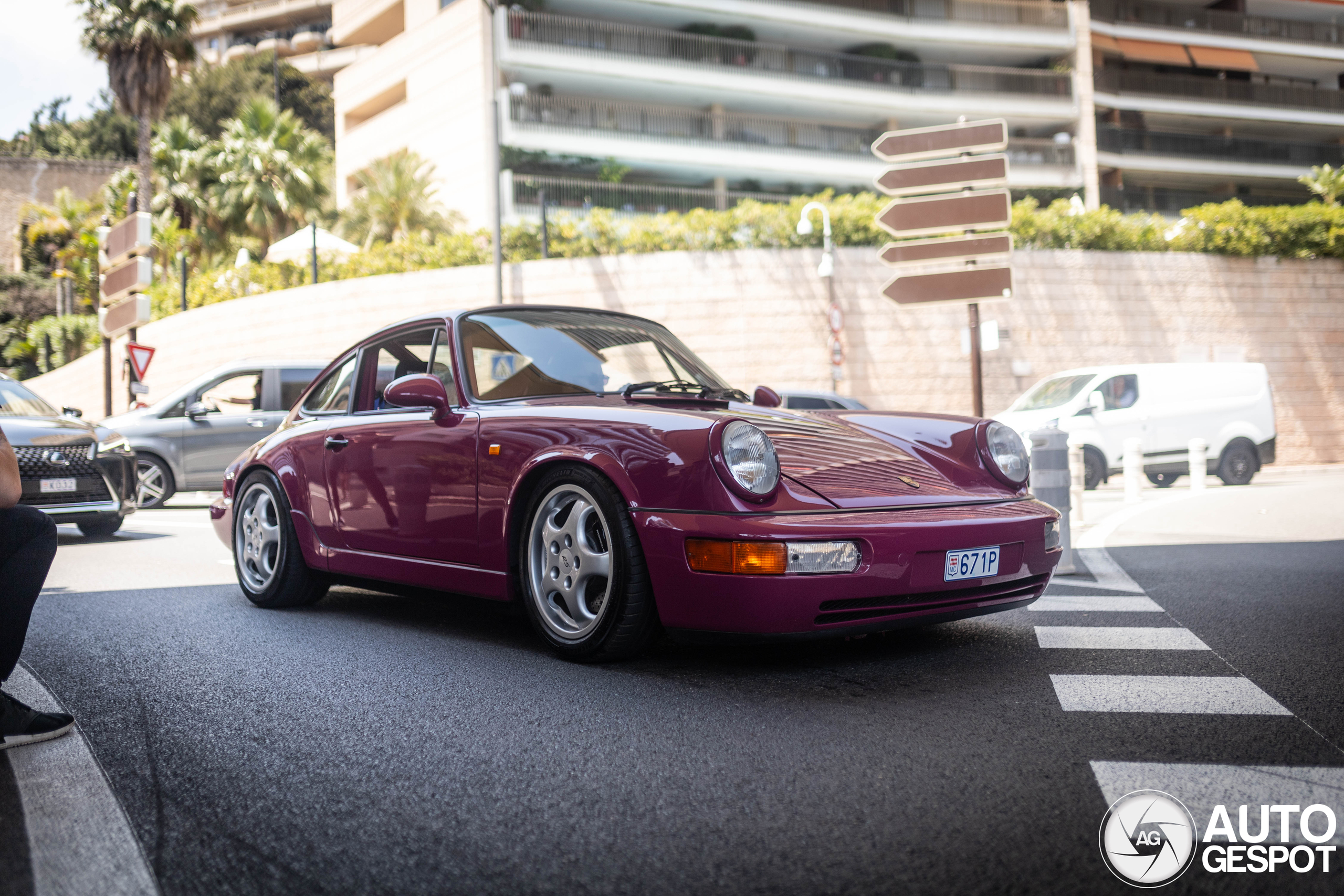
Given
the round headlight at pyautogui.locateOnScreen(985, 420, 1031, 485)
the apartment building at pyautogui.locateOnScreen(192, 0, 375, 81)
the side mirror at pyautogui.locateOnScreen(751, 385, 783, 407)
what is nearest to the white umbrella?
the side mirror at pyautogui.locateOnScreen(751, 385, 783, 407)

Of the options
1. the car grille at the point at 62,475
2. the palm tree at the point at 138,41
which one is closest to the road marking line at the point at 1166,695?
the car grille at the point at 62,475

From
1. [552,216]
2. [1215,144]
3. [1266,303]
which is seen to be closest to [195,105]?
[552,216]

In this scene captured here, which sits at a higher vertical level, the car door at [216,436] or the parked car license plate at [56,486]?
the car door at [216,436]

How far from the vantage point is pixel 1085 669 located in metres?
4.05

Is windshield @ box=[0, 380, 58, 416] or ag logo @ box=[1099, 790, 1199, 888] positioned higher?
windshield @ box=[0, 380, 58, 416]

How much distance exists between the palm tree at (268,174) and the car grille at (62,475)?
1079 inches

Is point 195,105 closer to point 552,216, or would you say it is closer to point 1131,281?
point 552,216

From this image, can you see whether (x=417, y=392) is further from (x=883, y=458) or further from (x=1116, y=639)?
(x=1116, y=639)

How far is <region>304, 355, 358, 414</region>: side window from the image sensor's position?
5.75 m

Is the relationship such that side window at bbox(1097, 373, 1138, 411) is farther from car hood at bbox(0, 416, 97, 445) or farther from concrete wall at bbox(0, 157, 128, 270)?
concrete wall at bbox(0, 157, 128, 270)

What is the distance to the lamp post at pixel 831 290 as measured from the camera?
22.3 meters

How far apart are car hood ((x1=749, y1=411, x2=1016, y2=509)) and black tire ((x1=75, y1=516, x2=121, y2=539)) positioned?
7604 millimetres

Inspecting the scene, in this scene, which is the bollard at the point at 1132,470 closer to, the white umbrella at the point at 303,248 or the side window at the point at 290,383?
the side window at the point at 290,383

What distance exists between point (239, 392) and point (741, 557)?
12.6 metres
